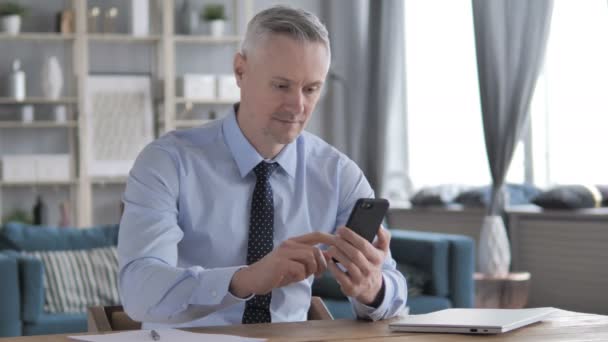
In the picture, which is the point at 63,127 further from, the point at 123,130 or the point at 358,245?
the point at 358,245

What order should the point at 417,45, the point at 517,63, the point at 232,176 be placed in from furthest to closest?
the point at 417,45
the point at 517,63
the point at 232,176

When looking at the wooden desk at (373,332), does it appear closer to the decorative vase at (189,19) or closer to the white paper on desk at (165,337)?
the white paper on desk at (165,337)

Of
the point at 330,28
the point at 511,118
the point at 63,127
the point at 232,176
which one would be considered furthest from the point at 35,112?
the point at 232,176

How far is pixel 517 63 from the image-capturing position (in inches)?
236

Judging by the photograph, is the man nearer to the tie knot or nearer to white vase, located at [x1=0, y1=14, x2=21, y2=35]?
the tie knot

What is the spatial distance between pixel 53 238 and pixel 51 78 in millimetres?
2922

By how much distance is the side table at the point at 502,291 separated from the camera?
18.2 ft

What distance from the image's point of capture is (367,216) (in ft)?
5.85

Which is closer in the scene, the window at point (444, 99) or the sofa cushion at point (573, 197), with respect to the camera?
the sofa cushion at point (573, 197)

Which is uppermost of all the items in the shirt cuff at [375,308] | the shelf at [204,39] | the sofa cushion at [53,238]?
the shelf at [204,39]

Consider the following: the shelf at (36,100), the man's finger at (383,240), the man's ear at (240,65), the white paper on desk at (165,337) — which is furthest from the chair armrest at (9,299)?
the shelf at (36,100)

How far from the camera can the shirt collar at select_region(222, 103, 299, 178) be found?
2.18 metres

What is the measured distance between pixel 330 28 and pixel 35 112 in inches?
98.7

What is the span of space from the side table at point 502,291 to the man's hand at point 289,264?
3.97 meters
